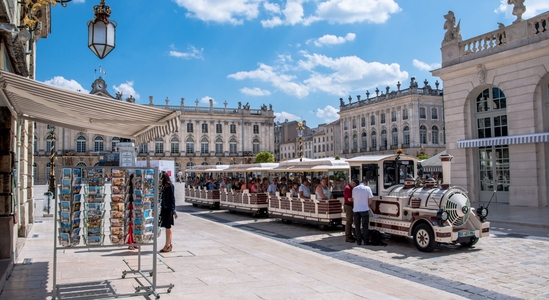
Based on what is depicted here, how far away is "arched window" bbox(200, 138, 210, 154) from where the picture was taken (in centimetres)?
9450

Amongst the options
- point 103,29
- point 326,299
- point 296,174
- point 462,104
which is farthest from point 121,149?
point 462,104

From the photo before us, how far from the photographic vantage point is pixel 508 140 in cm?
1992

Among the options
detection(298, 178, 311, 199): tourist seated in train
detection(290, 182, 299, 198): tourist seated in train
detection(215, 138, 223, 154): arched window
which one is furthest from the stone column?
detection(215, 138, 223, 154): arched window

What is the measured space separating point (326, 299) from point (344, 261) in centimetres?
333

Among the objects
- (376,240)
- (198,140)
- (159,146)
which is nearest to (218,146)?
(198,140)

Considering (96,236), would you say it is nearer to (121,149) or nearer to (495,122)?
(121,149)

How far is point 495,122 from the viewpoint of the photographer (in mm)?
21328

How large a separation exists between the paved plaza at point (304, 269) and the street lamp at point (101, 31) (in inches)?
157

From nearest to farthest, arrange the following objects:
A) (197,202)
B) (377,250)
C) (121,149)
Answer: (377,250) < (121,149) < (197,202)

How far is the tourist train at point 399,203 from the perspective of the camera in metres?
10.6

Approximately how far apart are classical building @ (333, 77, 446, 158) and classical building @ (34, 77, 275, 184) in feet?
75.1

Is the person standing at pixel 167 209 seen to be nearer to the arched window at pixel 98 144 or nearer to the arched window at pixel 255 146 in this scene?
the arched window at pixel 98 144

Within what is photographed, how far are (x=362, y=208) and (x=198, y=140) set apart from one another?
Result: 277 feet

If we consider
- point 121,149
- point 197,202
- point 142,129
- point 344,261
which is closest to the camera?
point 142,129
